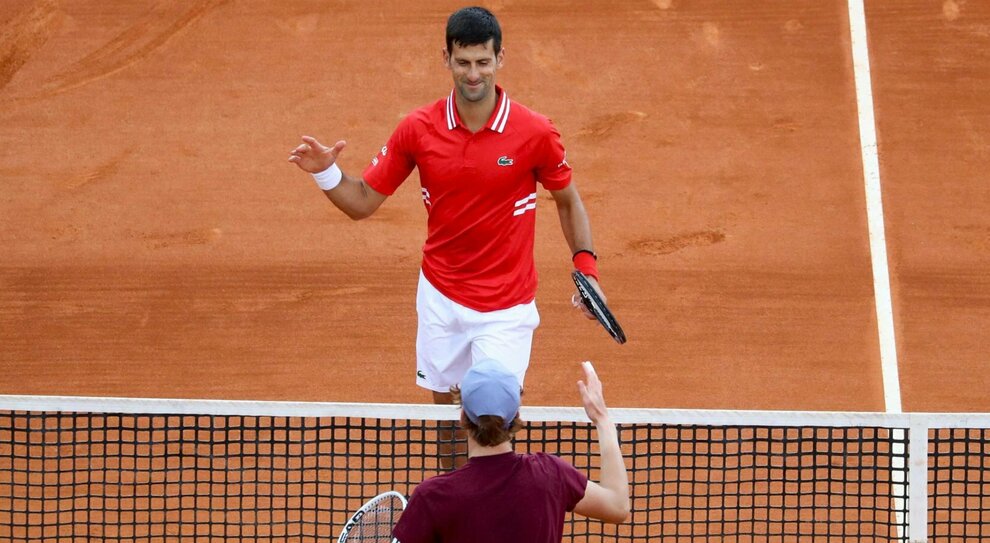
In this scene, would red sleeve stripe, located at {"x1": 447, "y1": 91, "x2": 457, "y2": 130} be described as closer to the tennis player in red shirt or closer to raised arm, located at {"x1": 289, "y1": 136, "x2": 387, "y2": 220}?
the tennis player in red shirt

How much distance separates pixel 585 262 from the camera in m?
6.35

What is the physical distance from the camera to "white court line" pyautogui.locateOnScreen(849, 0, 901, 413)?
9.38m

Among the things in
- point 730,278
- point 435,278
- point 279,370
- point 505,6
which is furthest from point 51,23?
point 435,278

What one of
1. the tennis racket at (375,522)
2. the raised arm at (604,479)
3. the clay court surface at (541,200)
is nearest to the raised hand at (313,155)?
the tennis racket at (375,522)

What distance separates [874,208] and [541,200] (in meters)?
2.67

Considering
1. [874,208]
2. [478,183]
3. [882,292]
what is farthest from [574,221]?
[874,208]

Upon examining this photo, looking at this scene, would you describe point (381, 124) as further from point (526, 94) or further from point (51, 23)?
point (51, 23)

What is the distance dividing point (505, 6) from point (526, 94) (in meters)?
1.34

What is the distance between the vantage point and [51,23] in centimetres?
1285

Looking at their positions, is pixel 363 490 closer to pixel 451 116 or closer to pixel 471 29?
pixel 451 116

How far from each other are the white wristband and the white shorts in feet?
1.99

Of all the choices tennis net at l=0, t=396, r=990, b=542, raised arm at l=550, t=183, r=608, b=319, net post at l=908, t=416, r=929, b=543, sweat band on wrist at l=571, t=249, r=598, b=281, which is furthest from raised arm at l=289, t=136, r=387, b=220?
net post at l=908, t=416, r=929, b=543

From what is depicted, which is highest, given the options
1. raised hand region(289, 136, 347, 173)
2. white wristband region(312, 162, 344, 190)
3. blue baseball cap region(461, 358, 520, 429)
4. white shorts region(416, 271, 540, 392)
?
raised hand region(289, 136, 347, 173)

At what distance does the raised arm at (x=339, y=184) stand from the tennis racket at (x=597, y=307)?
1.00 meters
